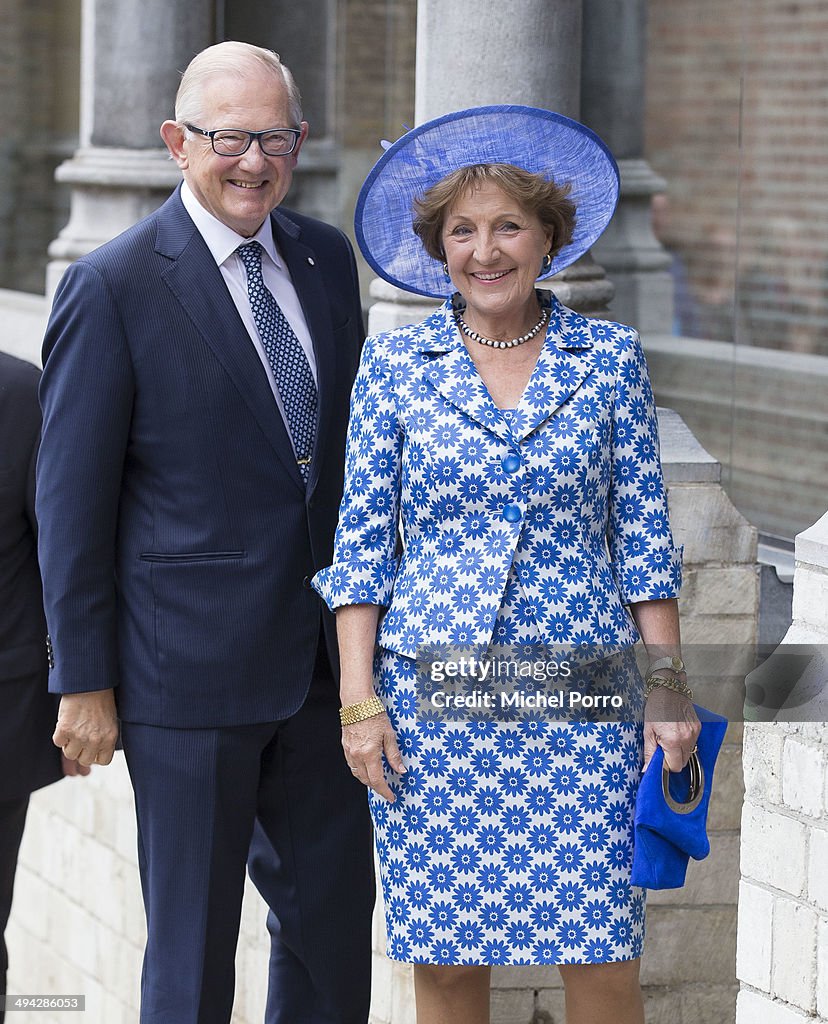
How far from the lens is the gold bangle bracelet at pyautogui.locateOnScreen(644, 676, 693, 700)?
2.80m

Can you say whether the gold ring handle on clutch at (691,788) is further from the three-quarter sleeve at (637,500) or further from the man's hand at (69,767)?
the man's hand at (69,767)

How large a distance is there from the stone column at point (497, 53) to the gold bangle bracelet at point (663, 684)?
186cm

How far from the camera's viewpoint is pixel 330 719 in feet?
10.6

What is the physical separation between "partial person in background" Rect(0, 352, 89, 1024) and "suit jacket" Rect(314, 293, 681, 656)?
1152 millimetres

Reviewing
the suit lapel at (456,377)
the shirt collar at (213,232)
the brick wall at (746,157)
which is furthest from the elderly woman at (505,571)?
the brick wall at (746,157)

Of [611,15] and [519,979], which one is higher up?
[611,15]

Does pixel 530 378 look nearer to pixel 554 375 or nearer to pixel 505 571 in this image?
pixel 554 375

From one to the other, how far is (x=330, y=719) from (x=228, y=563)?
0.37 meters

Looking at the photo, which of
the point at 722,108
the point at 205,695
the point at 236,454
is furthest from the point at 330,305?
the point at 722,108

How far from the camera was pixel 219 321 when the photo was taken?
9.93 ft

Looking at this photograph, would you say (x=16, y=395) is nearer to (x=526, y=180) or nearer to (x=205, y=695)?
(x=205, y=695)

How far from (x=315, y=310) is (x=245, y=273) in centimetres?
15

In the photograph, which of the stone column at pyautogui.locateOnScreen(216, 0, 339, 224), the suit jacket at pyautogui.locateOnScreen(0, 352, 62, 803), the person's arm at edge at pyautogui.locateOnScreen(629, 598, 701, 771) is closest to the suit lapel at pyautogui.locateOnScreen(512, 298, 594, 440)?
the person's arm at edge at pyautogui.locateOnScreen(629, 598, 701, 771)

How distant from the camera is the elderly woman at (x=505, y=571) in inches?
109
